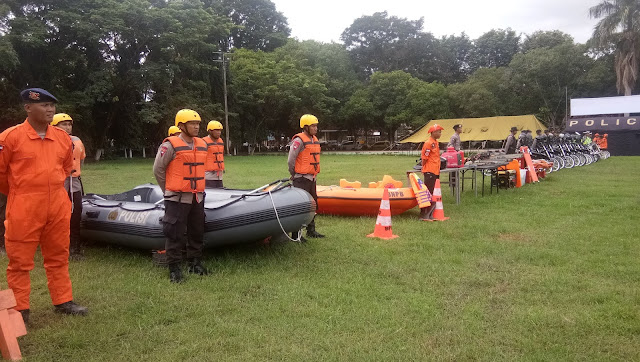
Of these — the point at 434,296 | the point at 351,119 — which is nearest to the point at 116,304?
the point at 434,296

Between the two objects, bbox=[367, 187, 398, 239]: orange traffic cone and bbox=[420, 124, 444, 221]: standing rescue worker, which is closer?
bbox=[367, 187, 398, 239]: orange traffic cone

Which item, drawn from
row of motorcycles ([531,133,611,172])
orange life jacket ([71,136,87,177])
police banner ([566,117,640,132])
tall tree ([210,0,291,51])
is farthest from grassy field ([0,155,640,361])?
tall tree ([210,0,291,51])

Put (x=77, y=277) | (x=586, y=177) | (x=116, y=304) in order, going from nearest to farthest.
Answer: (x=116, y=304)
(x=77, y=277)
(x=586, y=177)

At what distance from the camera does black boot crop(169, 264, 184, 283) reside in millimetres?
4872

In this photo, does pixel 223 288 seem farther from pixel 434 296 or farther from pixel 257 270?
pixel 434 296

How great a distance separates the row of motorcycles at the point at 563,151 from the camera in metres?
15.6

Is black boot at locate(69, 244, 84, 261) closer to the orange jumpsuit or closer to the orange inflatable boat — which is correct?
the orange jumpsuit

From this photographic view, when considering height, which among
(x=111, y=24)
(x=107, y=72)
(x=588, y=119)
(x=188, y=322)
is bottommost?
(x=188, y=322)

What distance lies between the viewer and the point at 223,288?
4.70 metres

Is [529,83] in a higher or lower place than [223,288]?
higher

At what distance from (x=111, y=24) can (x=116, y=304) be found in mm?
23260

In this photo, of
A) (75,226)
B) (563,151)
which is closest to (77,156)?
(75,226)

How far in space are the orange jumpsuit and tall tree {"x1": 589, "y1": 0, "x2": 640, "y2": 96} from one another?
117 feet

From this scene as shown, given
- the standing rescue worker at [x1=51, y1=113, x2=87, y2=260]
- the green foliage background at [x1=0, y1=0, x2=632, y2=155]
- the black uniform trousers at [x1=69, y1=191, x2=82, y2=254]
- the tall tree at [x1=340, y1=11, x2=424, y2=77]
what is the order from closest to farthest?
1. the standing rescue worker at [x1=51, y1=113, x2=87, y2=260]
2. the black uniform trousers at [x1=69, y1=191, x2=82, y2=254]
3. the green foliage background at [x1=0, y1=0, x2=632, y2=155]
4. the tall tree at [x1=340, y1=11, x2=424, y2=77]
